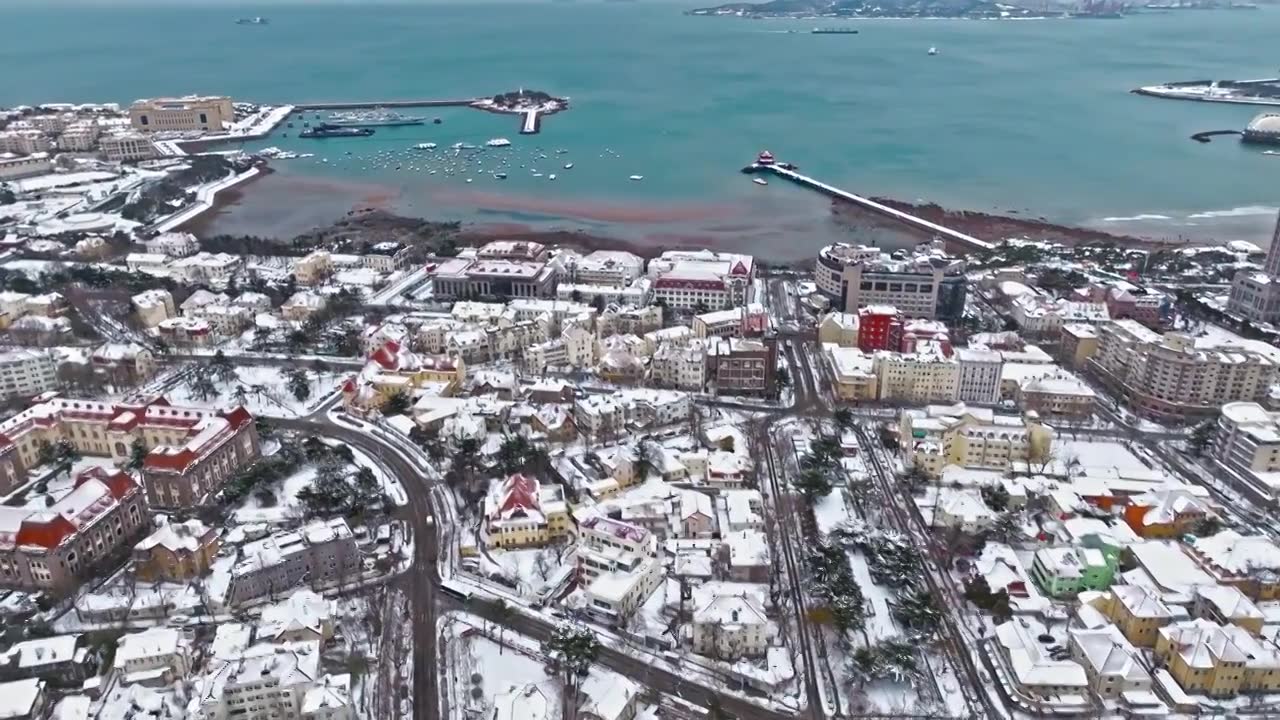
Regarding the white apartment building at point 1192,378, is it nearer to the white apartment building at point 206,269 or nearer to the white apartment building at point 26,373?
the white apartment building at point 26,373

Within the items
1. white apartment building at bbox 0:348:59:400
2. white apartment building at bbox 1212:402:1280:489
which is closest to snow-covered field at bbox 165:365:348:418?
white apartment building at bbox 0:348:59:400

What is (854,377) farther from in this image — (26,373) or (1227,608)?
(26,373)

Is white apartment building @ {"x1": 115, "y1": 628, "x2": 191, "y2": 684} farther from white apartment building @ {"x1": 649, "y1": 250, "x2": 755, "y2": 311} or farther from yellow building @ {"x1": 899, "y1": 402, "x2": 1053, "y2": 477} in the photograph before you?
white apartment building @ {"x1": 649, "y1": 250, "x2": 755, "y2": 311}

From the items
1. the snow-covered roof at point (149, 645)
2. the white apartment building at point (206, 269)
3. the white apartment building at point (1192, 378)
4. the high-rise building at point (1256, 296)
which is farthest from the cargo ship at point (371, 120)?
the snow-covered roof at point (149, 645)

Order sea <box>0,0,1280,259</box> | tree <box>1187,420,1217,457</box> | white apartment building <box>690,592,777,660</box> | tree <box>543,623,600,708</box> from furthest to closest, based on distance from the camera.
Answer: sea <box>0,0,1280,259</box> < tree <box>1187,420,1217,457</box> < white apartment building <box>690,592,777,660</box> < tree <box>543,623,600,708</box>

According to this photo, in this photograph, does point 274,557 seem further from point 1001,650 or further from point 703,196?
point 703,196
